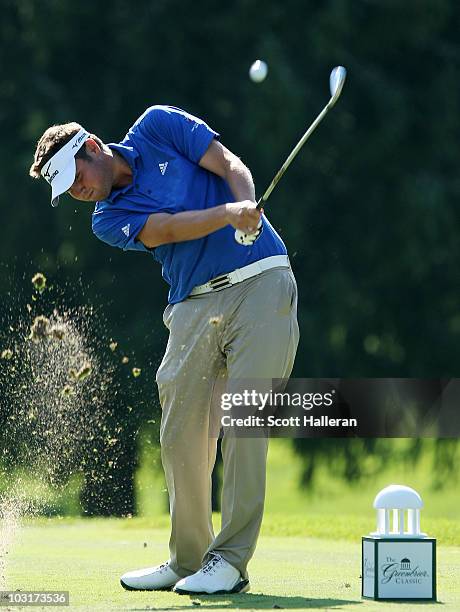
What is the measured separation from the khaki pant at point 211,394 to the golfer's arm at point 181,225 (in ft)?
0.58

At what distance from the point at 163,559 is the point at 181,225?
55.0 inches

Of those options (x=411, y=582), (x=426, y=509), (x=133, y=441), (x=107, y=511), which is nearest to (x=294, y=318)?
(x=411, y=582)

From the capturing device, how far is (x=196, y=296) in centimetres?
376

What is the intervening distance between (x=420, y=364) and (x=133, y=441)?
3459mm

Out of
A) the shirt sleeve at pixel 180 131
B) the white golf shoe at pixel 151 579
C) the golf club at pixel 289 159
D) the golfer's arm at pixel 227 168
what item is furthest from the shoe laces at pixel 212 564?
the shirt sleeve at pixel 180 131

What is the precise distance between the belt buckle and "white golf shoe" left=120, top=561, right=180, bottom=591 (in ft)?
2.41

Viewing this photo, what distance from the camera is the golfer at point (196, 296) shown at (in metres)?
3.65

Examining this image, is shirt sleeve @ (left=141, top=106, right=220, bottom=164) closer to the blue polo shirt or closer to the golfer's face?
the blue polo shirt

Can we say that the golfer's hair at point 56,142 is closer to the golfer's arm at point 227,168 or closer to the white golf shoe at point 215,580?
the golfer's arm at point 227,168

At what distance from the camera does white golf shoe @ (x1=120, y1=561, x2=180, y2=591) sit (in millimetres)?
3732

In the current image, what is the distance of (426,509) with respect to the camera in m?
9.77

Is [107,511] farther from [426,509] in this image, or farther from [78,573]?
[78,573]

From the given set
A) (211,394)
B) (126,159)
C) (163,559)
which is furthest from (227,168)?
(163,559)

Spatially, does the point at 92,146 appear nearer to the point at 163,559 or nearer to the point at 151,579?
the point at 151,579
